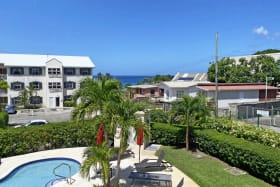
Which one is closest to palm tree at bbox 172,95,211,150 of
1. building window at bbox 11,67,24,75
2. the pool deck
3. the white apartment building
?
the pool deck

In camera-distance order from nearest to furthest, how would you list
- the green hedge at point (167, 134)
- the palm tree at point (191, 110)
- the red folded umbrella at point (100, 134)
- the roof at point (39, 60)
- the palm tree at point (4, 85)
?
the red folded umbrella at point (100, 134) < the palm tree at point (191, 110) < the green hedge at point (167, 134) < the palm tree at point (4, 85) < the roof at point (39, 60)

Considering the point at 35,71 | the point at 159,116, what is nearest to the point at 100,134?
the point at 159,116

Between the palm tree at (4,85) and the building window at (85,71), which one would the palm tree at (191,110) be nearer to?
the building window at (85,71)

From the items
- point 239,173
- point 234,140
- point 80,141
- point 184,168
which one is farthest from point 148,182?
point 80,141

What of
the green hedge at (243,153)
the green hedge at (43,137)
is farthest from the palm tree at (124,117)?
the green hedge at (43,137)

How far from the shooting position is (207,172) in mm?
12844

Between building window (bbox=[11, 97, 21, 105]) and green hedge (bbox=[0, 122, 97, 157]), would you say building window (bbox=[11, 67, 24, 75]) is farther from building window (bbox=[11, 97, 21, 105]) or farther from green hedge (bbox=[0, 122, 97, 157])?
green hedge (bbox=[0, 122, 97, 157])

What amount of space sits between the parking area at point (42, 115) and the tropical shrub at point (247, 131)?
23.4 metres

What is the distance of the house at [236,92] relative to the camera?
123 feet

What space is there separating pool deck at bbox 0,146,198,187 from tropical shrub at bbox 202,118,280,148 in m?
4.55

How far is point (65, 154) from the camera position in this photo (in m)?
16.7

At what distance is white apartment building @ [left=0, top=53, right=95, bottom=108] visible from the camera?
141 feet

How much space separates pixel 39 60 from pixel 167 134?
35.1 metres

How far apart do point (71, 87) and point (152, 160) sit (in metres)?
34.9
